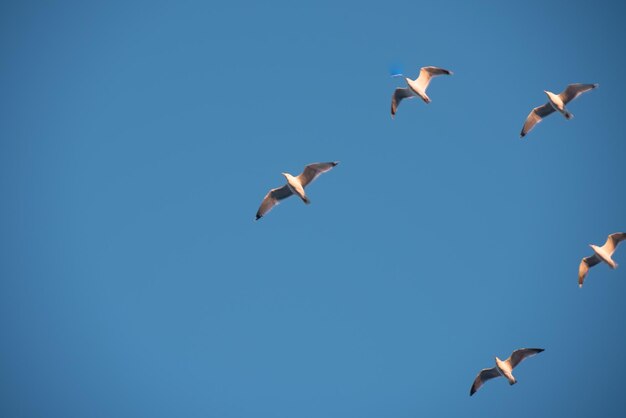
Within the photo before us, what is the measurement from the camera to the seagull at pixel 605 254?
3123 cm

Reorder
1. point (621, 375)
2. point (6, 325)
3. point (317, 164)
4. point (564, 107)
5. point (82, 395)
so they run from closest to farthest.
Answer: point (317, 164) → point (564, 107) → point (621, 375) → point (82, 395) → point (6, 325)

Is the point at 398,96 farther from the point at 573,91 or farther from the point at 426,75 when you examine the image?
the point at 573,91

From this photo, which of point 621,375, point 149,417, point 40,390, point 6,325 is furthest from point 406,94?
point 6,325

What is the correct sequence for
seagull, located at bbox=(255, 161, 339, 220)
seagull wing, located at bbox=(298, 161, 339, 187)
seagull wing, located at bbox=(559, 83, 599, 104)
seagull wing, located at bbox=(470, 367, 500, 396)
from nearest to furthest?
seagull, located at bbox=(255, 161, 339, 220) → seagull wing, located at bbox=(298, 161, 339, 187) → seagull wing, located at bbox=(559, 83, 599, 104) → seagull wing, located at bbox=(470, 367, 500, 396)

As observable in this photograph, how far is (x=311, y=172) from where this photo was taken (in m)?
28.1

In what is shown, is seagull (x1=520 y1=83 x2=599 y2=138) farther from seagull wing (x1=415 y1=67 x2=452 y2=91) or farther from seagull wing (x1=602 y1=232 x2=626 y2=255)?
seagull wing (x1=602 y1=232 x2=626 y2=255)

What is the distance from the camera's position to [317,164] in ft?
91.6

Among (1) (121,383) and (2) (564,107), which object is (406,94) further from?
(1) (121,383)

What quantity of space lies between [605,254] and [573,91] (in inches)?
277

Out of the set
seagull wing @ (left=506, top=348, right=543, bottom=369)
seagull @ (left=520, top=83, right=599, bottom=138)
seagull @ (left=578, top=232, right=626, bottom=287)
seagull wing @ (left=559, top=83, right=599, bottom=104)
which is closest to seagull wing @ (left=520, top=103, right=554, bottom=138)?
seagull @ (left=520, top=83, right=599, bottom=138)

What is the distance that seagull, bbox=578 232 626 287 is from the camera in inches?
1230

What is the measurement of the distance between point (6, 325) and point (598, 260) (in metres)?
95.4

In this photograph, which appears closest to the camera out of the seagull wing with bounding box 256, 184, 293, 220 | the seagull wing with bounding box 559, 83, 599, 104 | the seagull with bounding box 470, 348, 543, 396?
the seagull wing with bounding box 256, 184, 293, 220

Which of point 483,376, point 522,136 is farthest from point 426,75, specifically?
point 483,376
